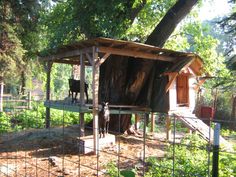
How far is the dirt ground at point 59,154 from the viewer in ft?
24.4

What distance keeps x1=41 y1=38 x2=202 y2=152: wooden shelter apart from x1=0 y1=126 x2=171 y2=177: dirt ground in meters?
0.80

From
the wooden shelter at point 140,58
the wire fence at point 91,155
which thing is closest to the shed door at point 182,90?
the wooden shelter at point 140,58

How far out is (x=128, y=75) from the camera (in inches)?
488

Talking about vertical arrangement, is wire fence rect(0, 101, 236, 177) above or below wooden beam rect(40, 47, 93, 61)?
below

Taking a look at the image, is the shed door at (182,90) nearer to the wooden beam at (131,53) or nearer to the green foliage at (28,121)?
the wooden beam at (131,53)

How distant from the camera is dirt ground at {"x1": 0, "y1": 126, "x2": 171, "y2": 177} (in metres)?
7.45

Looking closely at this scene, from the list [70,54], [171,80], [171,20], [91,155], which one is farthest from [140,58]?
[91,155]

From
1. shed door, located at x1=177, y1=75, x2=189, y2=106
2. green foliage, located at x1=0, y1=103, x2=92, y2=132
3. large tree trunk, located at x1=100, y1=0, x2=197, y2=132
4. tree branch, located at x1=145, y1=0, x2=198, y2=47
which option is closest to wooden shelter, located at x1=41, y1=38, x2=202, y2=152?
shed door, located at x1=177, y1=75, x2=189, y2=106

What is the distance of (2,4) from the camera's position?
55.3 feet

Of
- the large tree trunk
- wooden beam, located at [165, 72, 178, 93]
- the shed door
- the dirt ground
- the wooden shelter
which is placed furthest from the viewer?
the shed door

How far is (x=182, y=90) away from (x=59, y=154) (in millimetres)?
6277

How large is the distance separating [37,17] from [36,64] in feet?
15.0

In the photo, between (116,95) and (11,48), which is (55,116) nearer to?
(11,48)

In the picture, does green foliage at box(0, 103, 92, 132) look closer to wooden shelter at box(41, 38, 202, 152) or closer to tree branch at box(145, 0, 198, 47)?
wooden shelter at box(41, 38, 202, 152)
